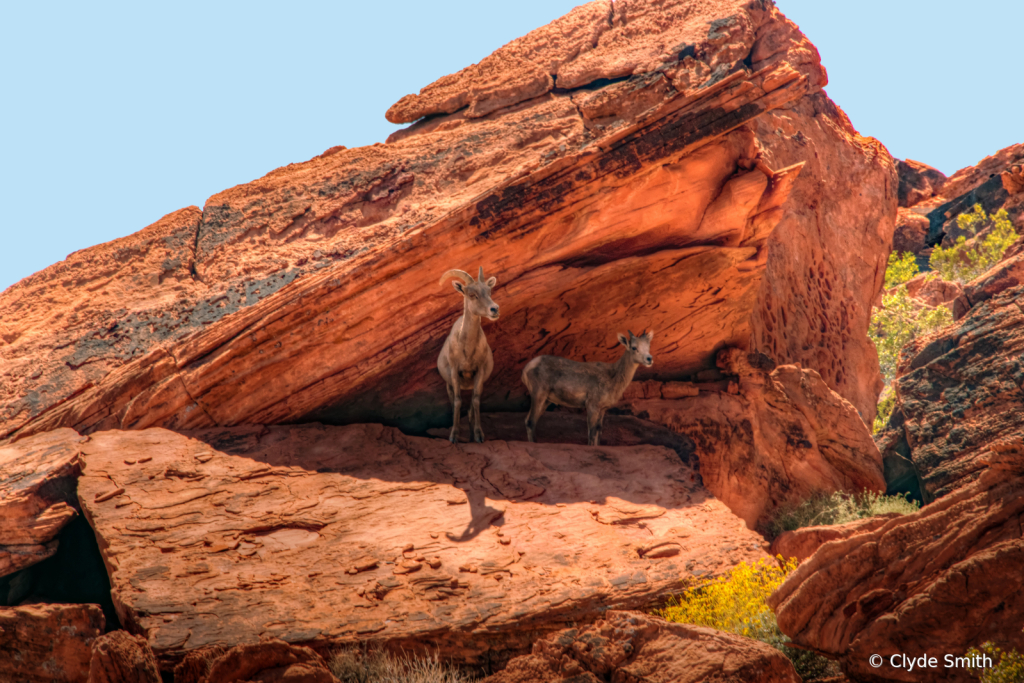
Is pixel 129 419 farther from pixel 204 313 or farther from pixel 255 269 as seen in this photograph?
pixel 255 269

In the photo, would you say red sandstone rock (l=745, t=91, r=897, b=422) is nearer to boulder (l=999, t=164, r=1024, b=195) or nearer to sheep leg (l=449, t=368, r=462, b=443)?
boulder (l=999, t=164, r=1024, b=195)

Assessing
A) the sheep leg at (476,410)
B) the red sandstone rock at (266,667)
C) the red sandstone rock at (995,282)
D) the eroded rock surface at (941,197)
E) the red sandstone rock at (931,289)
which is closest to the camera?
the red sandstone rock at (266,667)

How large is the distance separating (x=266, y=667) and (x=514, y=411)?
8.06m

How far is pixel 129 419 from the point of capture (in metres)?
11.4

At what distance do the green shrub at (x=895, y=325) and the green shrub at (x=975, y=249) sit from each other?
1.83 metres

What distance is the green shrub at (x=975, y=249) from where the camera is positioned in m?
26.0

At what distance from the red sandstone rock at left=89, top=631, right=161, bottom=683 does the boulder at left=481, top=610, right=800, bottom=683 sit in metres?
2.96

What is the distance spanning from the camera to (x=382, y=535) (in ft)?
31.5

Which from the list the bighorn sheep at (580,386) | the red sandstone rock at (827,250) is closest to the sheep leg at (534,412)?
the bighorn sheep at (580,386)

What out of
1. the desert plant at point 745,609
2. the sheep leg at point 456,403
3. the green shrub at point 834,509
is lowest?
the green shrub at point 834,509

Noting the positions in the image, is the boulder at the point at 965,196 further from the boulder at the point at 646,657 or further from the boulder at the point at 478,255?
the boulder at the point at 646,657

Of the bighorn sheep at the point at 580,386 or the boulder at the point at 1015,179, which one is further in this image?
the boulder at the point at 1015,179

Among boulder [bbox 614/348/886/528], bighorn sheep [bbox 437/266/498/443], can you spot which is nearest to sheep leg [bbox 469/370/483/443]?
bighorn sheep [bbox 437/266/498/443]

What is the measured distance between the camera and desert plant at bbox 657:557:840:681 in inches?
279
